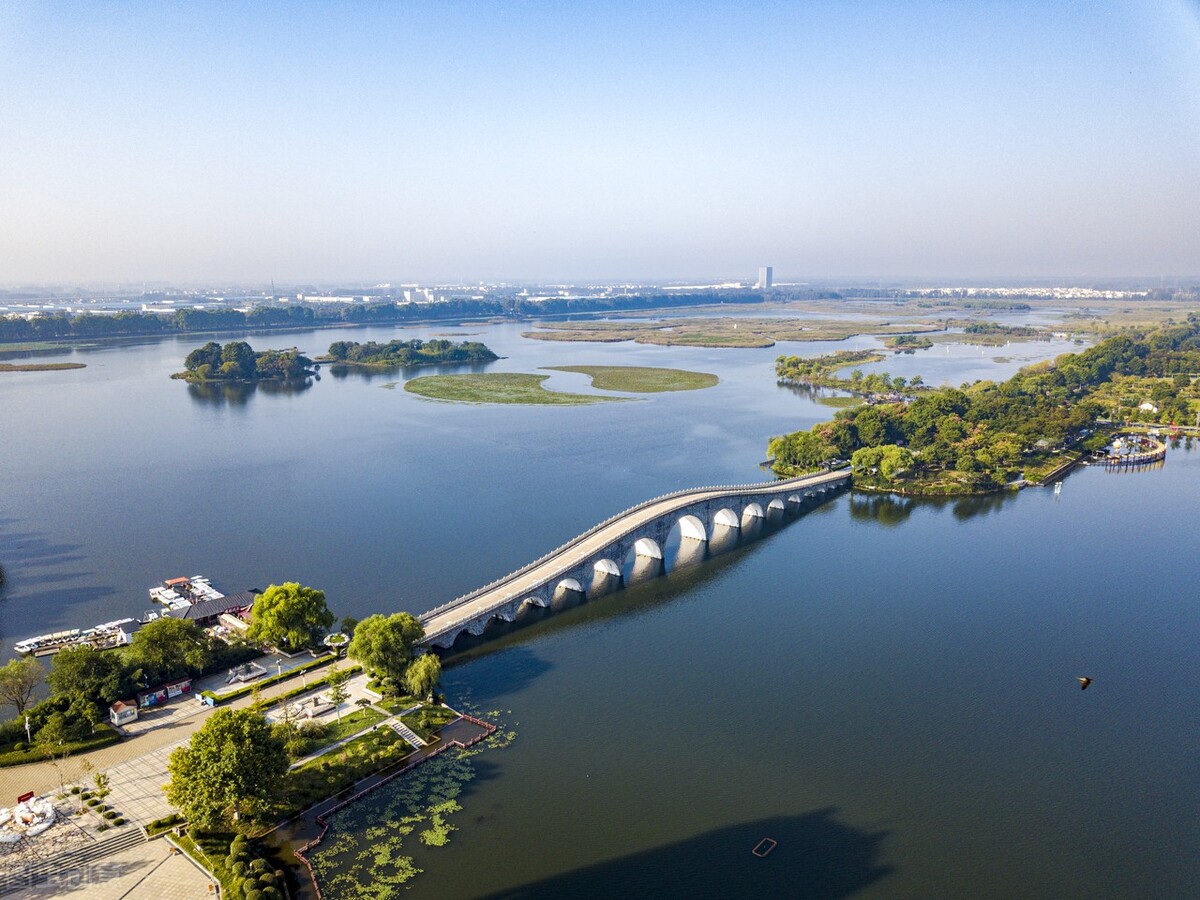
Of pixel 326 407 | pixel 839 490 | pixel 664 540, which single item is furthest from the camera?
pixel 326 407

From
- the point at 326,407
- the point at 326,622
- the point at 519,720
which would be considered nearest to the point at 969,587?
the point at 519,720

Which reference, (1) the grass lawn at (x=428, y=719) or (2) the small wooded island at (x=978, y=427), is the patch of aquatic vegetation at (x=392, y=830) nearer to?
(1) the grass lawn at (x=428, y=719)

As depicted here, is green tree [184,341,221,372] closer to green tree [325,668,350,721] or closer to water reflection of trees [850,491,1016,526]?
green tree [325,668,350,721]

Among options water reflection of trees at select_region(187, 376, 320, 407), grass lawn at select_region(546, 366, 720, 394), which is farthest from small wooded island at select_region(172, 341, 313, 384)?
grass lawn at select_region(546, 366, 720, 394)

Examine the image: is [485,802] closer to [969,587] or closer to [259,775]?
[259,775]

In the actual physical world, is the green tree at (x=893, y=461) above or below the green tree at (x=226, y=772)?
above

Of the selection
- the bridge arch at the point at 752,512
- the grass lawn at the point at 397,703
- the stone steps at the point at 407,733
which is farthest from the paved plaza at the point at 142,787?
the bridge arch at the point at 752,512

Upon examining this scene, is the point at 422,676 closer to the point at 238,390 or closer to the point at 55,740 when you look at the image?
the point at 55,740
